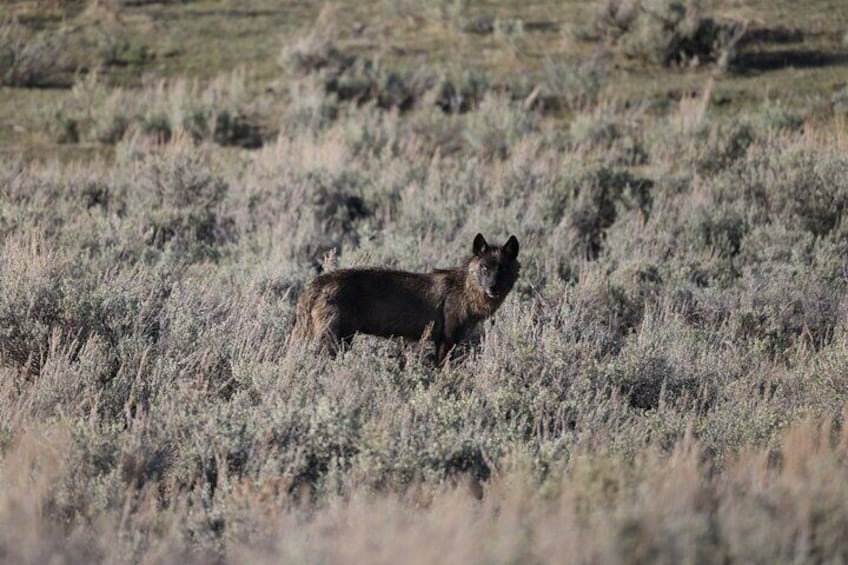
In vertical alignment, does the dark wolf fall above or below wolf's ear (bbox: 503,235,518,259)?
below

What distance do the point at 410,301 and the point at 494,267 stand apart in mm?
698

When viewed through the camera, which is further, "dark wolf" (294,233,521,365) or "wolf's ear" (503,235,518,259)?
"wolf's ear" (503,235,518,259)

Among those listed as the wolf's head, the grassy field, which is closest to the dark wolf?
the wolf's head

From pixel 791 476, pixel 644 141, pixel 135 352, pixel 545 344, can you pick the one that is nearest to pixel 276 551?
pixel 791 476

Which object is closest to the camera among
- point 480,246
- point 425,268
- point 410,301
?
point 410,301

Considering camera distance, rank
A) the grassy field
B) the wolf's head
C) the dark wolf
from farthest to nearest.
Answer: the wolf's head
the dark wolf
the grassy field

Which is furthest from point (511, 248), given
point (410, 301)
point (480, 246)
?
point (410, 301)

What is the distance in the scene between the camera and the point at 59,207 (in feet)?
39.0

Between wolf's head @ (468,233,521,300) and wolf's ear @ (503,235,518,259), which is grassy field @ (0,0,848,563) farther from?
wolf's ear @ (503,235,518,259)

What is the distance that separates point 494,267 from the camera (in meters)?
7.77

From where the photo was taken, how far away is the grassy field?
4.41m

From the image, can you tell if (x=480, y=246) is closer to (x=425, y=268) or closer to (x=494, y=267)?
(x=494, y=267)

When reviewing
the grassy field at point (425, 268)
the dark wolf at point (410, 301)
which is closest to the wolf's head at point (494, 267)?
the dark wolf at point (410, 301)

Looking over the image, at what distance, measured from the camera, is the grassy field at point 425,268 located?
14.5ft
